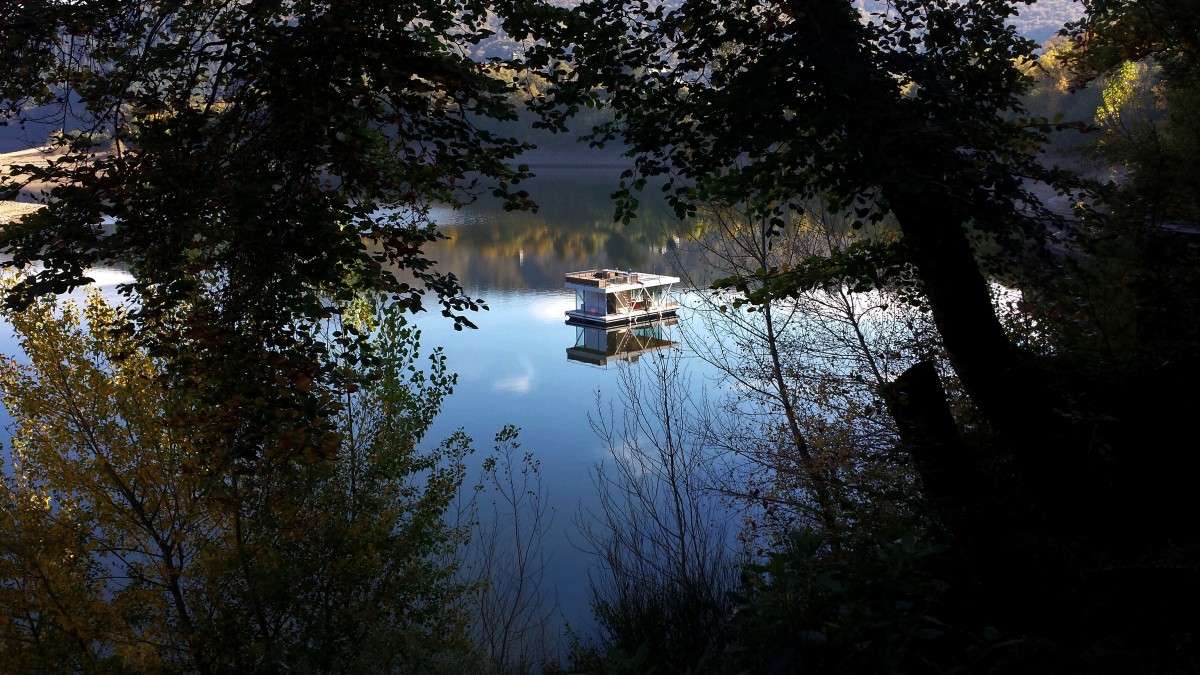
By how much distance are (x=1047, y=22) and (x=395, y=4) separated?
19298 centimetres

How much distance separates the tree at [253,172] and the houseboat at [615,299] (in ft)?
79.3

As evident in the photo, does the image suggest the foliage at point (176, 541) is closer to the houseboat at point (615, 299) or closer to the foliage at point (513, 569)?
the foliage at point (513, 569)

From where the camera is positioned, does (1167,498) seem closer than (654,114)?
Yes

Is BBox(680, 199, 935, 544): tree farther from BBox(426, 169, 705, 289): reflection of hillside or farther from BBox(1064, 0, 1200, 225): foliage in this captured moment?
BBox(426, 169, 705, 289): reflection of hillside

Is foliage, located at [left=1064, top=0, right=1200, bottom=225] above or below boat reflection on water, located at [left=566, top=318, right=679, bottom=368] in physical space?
above

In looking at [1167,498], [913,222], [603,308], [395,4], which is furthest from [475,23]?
[603,308]

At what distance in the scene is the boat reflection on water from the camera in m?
27.9

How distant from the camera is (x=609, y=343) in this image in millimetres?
30859

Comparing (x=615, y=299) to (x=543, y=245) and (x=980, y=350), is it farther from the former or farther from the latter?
(x=980, y=350)

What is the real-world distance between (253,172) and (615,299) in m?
27.1

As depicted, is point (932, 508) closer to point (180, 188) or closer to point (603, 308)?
point (180, 188)

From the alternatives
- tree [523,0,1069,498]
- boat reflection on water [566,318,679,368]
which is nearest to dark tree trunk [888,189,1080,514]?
tree [523,0,1069,498]

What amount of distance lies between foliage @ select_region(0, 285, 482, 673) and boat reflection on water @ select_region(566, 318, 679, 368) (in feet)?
45.5

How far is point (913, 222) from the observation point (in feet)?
16.1
